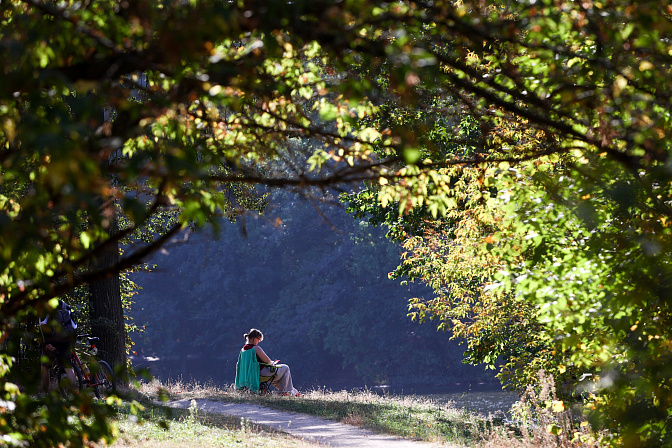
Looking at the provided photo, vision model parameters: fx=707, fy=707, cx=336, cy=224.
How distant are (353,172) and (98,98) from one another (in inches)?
50.9

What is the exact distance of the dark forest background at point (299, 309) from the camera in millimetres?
48500

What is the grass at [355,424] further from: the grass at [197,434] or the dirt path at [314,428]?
the dirt path at [314,428]

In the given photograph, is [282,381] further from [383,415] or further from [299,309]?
[299,309]

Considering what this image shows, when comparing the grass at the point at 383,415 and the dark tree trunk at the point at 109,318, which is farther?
the dark tree trunk at the point at 109,318

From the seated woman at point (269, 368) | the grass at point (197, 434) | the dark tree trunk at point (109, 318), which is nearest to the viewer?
the grass at point (197, 434)

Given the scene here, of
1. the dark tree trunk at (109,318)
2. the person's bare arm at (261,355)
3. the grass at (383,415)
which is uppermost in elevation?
the dark tree trunk at (109,318)

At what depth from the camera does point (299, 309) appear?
168ft

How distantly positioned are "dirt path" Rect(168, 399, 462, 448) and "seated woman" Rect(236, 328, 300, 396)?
1.85 m

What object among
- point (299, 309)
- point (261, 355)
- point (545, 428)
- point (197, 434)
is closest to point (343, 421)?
point (197, 434)

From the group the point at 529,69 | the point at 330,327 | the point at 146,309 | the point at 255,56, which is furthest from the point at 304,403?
the point at 146,309

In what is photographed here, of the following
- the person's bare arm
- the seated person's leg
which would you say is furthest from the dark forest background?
the person's bare arm

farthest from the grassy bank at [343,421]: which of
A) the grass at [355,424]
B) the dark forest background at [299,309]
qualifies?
the dark forest background at [299,309]

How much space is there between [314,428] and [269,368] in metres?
4.80

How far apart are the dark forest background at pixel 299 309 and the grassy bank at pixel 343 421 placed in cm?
3300
